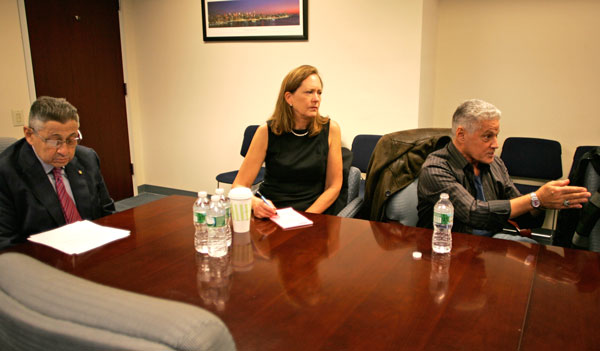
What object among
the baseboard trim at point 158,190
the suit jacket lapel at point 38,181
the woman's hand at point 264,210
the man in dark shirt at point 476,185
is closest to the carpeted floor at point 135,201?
the baseboard trim at point 158,190

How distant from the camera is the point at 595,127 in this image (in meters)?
3.82

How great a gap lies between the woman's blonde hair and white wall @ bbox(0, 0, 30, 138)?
265cm

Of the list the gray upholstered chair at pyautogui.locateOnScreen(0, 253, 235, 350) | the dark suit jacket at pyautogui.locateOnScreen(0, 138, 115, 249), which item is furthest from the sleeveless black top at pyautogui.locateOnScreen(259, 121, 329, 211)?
the gray upholstered chair at pyautogui.locateOnScreen(0, 253, 235, 350)

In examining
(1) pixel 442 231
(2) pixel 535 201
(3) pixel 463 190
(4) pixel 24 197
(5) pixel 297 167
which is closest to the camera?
(1) pixel 442 231

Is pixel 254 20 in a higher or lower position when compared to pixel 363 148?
higher

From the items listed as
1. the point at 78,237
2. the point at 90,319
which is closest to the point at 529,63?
the point at 78,237

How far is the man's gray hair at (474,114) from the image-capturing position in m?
2.18

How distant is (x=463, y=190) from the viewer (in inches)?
86.2

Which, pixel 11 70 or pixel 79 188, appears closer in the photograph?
pixel 79 188

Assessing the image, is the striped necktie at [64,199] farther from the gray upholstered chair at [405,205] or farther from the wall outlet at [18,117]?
the wall outlet at [18,117]

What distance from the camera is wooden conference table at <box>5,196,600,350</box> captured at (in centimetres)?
114

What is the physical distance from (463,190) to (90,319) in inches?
76.0

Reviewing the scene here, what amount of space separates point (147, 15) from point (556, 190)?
4.64 meters

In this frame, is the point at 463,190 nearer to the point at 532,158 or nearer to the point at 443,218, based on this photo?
the point at 443,218
